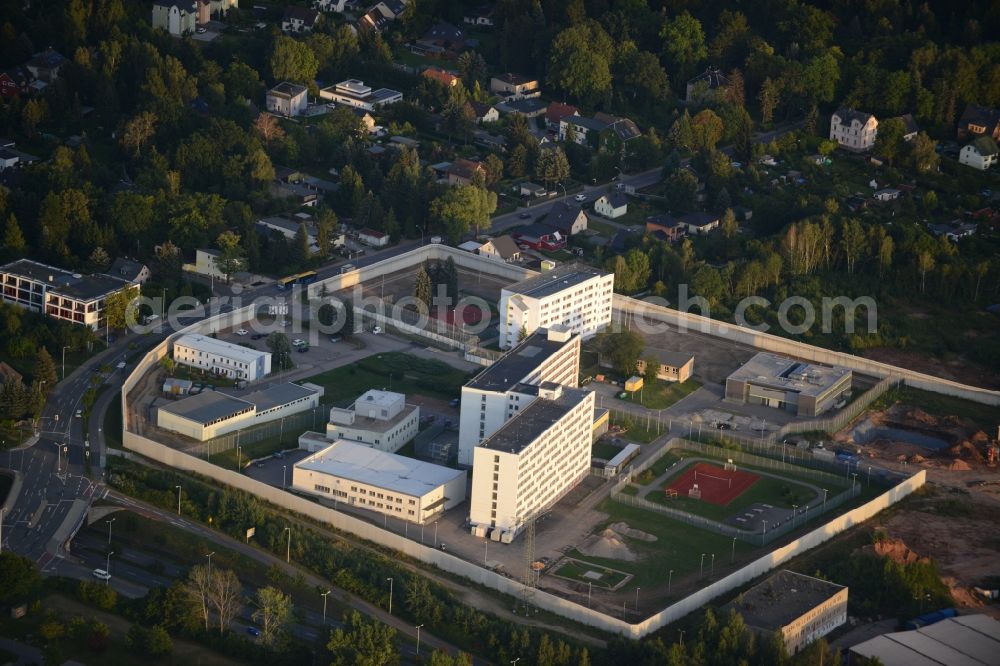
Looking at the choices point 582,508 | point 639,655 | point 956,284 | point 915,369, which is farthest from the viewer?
point 956,284

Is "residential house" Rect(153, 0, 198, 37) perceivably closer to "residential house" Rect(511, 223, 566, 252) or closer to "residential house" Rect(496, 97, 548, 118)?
"residential house" Rect(496, 97, 548, 118)

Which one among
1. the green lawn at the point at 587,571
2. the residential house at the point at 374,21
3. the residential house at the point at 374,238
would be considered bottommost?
the green lawn at the point at 587,571

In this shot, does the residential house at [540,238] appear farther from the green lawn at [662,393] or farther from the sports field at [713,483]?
the sports field at [713,483]

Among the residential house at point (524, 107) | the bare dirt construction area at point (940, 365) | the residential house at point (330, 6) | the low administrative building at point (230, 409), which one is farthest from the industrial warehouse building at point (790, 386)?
the residential house at point (330, 6)

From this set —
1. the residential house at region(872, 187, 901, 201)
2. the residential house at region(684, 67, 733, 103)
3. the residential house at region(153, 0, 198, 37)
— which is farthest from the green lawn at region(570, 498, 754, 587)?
the residential house at region(153, 0, 198, 37)

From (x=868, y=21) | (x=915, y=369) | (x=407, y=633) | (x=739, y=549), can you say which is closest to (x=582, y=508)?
(x=739, y=549)

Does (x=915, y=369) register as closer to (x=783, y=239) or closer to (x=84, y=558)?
(x=783, y=239)

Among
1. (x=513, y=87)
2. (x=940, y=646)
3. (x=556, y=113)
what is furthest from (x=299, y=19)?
(x=940, y=646)

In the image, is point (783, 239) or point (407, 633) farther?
point (783, 239)
